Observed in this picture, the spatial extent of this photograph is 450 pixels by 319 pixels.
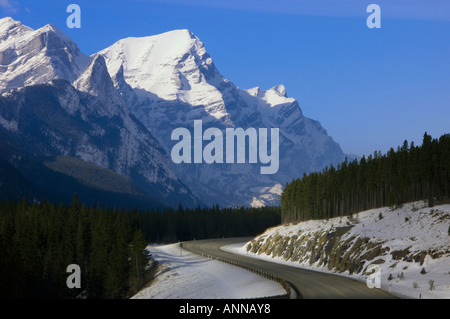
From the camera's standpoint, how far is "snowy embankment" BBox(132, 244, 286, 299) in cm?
7812

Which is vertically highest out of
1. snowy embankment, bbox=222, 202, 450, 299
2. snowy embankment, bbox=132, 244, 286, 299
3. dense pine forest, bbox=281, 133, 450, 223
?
dense pine forest, bbox=281, 133, 450, 223

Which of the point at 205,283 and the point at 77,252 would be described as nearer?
the point at 205,283

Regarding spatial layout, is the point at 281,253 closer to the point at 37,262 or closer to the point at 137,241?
the point at 137,241

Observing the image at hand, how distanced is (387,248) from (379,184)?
4313 cm

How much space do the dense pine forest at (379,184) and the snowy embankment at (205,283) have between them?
33.8m

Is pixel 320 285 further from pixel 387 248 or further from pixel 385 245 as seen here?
pixel 385 245

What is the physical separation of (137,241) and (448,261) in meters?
61.2

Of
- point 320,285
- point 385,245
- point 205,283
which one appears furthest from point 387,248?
point 205,283

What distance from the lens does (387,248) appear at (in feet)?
291

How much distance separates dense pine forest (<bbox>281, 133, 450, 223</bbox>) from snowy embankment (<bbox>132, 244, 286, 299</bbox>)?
33831 mm

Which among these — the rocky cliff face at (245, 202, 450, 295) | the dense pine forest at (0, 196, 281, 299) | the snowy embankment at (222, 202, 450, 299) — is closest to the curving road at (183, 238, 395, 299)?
the snowy embankment at (222, 202, 450, 299)

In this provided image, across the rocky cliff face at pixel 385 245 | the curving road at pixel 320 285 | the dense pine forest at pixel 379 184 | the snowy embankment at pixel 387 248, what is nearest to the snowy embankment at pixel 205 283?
the curving road at pixel 320 285

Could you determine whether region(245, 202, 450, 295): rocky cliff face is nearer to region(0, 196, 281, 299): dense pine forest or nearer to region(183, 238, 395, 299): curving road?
region(183, 238, 395, 299): curving road

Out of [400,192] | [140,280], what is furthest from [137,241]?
[400,192]
